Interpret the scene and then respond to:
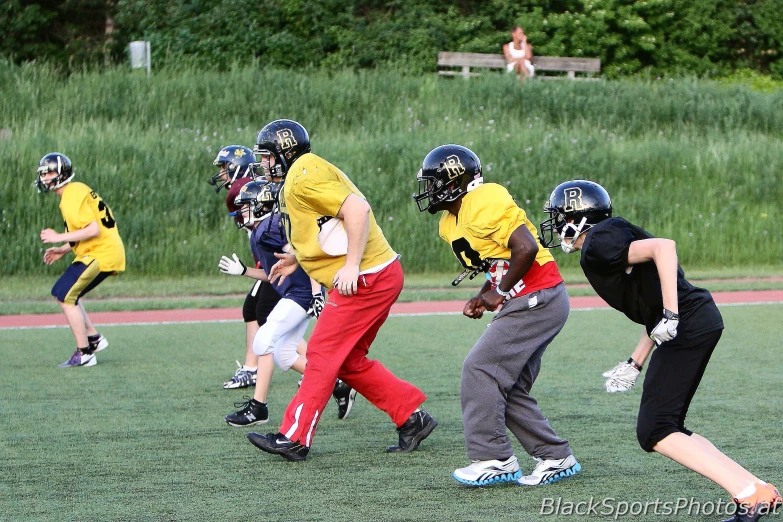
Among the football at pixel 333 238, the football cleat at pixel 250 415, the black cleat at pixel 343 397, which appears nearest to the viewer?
the football at pixel 333 238

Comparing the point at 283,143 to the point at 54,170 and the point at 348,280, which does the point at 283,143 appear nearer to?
the point at 348,280

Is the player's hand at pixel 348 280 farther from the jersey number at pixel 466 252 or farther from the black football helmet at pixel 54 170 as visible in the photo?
the black football helmet at pixel 54 170

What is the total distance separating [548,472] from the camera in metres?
5.61

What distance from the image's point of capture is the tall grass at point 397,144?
60.3 ft

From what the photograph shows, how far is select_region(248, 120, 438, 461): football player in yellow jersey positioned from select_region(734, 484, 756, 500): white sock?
2170mm

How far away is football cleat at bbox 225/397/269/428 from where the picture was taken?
23.3ft

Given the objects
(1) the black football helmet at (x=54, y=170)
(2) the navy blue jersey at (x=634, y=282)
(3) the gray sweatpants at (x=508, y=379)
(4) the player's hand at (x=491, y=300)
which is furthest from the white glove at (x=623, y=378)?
(1) the black football helmet at (x=54, y=170)

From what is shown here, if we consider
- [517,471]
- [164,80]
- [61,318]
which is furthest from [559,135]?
[517,471]

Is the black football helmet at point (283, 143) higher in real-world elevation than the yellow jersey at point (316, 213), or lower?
higher

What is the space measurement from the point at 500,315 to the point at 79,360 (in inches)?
207

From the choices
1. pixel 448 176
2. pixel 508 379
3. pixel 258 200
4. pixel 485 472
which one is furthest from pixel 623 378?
pixel 258 200

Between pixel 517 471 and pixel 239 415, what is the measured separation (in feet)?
7.32

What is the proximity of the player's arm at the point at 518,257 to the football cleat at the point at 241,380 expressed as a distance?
3574mm

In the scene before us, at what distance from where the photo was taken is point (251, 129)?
21656 mm
